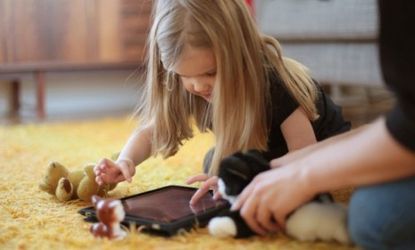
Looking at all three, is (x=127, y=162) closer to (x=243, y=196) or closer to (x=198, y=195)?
(x=198, y=195)

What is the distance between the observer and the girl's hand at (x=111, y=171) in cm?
95

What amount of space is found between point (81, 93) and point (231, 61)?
5.62 feet

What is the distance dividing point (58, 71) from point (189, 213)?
1514mm

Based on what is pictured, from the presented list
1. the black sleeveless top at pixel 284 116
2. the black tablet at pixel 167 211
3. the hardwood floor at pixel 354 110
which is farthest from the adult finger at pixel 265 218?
the hardwood floor at pixel 354 110

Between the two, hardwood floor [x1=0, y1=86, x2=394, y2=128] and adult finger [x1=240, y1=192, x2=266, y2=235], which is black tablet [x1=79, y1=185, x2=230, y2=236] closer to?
adult finger [x1=240, y1=192, x2=266, y2=235]

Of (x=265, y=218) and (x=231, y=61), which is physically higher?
(x=231, y=61)

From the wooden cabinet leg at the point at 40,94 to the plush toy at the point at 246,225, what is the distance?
1.54 metres

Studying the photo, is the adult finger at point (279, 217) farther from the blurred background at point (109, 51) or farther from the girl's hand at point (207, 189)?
the blurred background at point (109, 51)

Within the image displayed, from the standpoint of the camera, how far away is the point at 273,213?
70cm

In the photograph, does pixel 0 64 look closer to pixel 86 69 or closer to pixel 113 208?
pixel 86 69

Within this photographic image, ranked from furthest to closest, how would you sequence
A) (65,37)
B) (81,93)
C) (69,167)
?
(81,93) < (65,37) < (69,167)

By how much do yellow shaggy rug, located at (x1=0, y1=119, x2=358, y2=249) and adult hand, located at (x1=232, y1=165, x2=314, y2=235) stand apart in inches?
1.3

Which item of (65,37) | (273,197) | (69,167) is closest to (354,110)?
(65,37)

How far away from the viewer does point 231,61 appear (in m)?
0.87
